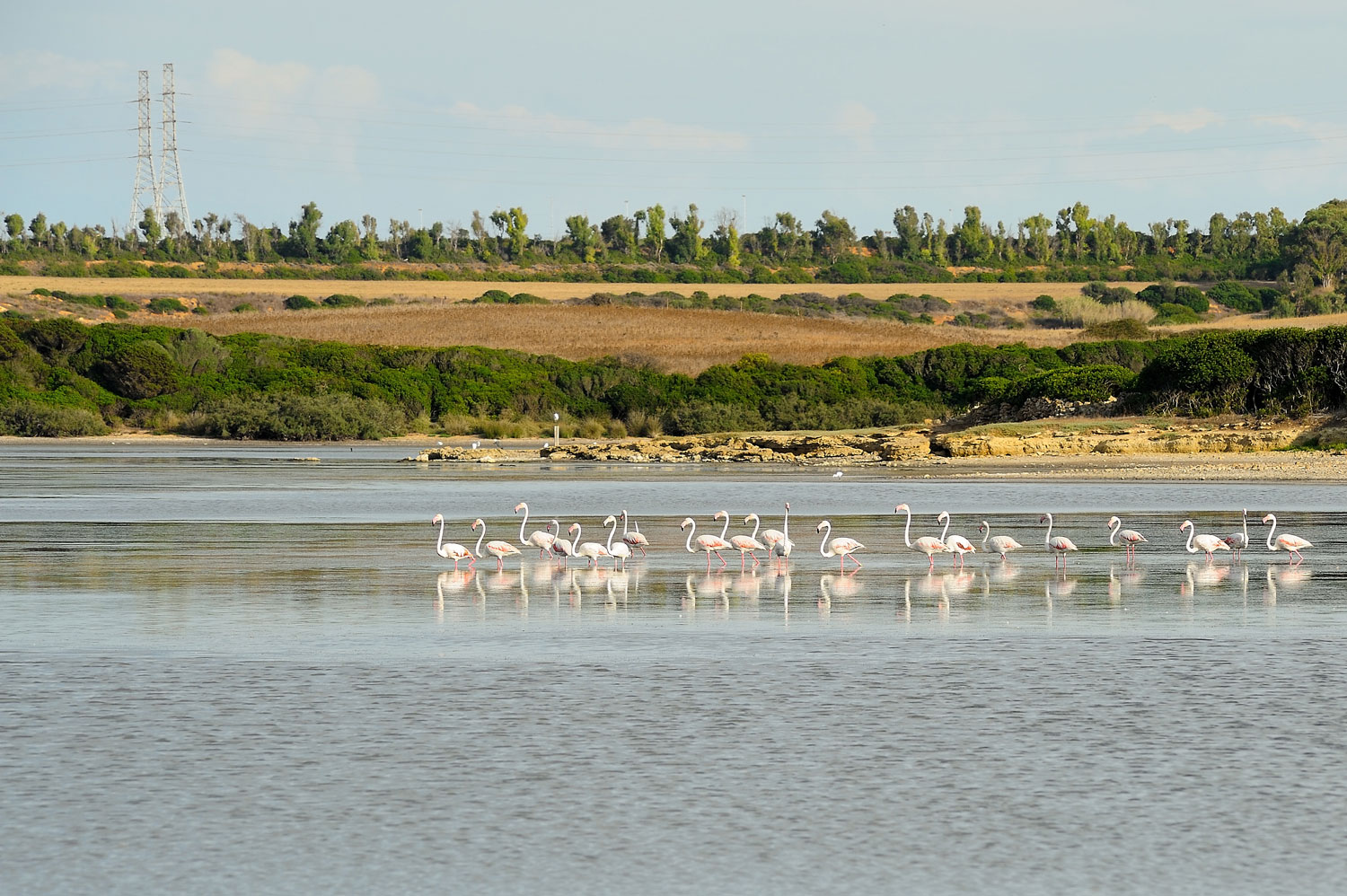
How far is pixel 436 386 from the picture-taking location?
241 feet

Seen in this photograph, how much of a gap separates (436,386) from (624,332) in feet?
72.7

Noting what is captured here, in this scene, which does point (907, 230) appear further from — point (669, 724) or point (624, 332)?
point (669, 724)

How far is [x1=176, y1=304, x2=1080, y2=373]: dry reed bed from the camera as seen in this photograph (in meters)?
86.6

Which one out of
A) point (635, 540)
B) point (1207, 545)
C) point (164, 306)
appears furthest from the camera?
point (164, 306)

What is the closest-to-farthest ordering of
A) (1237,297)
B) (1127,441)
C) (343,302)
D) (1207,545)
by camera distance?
(1207,545) < (1127,441) < (343,302) < (1237,297)

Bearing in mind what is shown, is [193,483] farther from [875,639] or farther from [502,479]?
[875,639]

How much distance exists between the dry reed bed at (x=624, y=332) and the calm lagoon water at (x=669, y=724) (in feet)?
219

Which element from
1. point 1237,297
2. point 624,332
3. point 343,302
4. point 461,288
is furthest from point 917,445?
point 1237,297

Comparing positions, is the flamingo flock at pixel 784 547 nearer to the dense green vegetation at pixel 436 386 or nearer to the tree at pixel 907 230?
the dense green vegetation at pixel 436 386

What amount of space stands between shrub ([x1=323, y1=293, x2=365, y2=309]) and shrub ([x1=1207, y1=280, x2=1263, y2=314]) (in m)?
57.5

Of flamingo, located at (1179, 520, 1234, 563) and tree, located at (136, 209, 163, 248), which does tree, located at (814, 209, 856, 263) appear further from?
flamingo, located at (1179, 520, 1234, 563)

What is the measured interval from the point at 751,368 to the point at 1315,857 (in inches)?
2617

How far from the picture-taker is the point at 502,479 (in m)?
36.0

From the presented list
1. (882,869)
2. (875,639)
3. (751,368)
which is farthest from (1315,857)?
(751,368)
